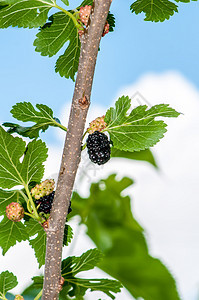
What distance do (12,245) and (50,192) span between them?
124mm

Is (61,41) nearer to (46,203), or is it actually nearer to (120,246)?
(46,203)

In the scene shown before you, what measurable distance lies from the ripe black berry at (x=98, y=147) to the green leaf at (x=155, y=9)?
23 cm

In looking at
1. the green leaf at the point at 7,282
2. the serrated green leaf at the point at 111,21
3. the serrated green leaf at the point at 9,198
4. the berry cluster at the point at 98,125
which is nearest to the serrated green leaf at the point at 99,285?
the green leaf at the point at 7,282

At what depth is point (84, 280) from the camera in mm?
808

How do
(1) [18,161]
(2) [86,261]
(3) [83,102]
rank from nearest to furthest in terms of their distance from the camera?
(3) [83,102] < (1) [18,161] < (2) [86,261]

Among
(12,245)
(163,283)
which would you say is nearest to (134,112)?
(12,245)

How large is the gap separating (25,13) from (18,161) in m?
0.22

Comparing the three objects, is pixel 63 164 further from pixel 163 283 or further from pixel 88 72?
pixel 163 283

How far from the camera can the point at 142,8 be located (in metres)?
0.71

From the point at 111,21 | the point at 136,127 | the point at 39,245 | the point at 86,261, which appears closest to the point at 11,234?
the point at 39,245

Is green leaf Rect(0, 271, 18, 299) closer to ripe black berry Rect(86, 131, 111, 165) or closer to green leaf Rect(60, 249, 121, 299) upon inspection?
green leaf Rect(60, 249, 121, 299)

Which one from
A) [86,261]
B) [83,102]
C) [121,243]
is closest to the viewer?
[83,102]

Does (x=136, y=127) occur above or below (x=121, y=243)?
above

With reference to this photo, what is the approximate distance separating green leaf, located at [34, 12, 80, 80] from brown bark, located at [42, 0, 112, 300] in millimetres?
139
